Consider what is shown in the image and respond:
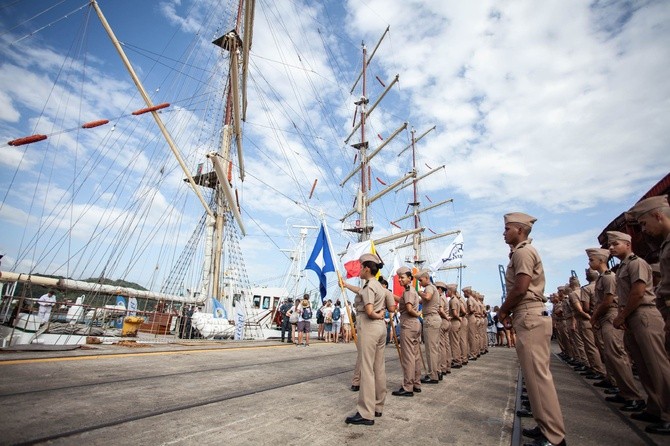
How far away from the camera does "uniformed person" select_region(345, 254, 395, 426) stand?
340 centimetres

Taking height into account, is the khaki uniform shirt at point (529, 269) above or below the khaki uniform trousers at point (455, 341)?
above

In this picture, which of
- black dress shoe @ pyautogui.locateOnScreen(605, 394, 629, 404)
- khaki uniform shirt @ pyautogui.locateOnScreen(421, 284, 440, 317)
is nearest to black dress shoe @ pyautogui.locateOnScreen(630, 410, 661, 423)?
black dress shoe @ pyautogui.locateOnScreen(605, 394, 629, 404)

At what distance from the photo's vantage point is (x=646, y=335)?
364 cm

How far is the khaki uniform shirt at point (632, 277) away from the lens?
3.74m

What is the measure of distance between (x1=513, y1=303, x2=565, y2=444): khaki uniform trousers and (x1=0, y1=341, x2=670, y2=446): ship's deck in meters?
0.50

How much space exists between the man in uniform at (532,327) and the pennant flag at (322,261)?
246 inches

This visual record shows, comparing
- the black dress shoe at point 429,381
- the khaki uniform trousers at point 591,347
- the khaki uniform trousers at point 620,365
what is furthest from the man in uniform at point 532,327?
the khaki uniform trousers at point 591,347

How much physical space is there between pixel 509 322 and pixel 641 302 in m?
1.65

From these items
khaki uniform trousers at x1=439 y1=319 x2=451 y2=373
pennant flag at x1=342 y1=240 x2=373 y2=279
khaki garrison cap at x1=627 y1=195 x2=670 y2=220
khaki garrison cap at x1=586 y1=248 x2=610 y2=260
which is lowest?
khaki uniform trousers at x1=439 y1=319 x2=451 y2=373

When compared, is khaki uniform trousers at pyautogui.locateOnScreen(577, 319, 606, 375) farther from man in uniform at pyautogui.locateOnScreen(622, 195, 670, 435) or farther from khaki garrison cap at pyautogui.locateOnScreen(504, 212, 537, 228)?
khaki garrison cap at pyautogui.locateOnScreen(504, 212, 537, 228)

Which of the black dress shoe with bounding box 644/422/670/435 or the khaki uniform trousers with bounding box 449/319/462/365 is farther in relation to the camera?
the khaki uniform trousers with bounding box 449/319/462/365

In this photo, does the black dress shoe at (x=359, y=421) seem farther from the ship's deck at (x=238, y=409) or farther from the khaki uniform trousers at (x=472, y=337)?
the khaki uniform trousers at (x=472, y=337)

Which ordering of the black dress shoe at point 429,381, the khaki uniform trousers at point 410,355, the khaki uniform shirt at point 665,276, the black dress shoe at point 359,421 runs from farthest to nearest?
1. the black dress shoe at point 429,381
2. the khaki uniform trousers at point 410,355
3. the black dress shoe at point 359,421
4. the khaki uniform shirt at point 665,276

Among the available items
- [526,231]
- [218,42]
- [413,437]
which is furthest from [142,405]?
[218,42]
